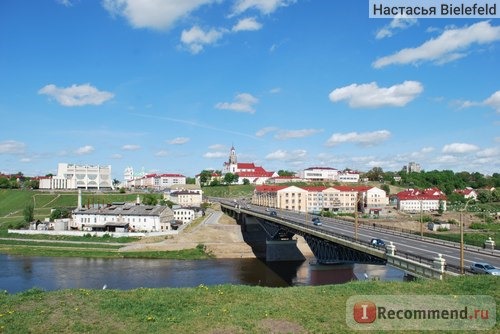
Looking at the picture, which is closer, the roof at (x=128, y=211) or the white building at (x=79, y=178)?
the roof at (x=128, y=211)

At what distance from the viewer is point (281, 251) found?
70.8m

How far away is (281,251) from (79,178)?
480 feet

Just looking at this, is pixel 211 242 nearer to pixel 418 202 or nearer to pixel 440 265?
pixel 440 265

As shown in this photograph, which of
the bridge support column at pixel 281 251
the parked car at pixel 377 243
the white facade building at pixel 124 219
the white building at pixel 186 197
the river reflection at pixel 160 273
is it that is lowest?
the river reflection at pixel 160 273

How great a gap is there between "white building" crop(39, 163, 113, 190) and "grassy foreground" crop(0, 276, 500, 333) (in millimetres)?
178664

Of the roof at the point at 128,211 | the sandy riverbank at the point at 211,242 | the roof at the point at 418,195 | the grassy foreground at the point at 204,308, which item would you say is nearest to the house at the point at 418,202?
the roof at the point at 418,195

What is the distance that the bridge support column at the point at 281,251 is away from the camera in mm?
70500

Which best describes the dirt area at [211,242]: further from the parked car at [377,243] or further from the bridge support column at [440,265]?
the bridge support column at [440,265]

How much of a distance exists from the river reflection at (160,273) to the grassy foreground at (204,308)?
26.1 meters

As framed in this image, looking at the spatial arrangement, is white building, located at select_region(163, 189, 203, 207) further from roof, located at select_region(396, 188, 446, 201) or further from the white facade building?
roof, located at select_region(396, 188, 446, 201)

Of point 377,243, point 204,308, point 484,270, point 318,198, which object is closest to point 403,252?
point 484,270

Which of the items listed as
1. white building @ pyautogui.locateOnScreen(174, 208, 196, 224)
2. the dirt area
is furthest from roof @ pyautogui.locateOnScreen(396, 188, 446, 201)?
the dirt area

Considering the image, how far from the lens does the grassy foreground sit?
55.9 feet

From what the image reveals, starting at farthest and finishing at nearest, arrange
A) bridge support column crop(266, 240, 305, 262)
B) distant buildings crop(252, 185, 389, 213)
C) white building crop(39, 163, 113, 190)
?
1. white building crop(39, 163, 113, 190)
2. distant buildings crop(252, 185, 389, 213)
3. bridge support column crop(266, 240, 305, 262)
